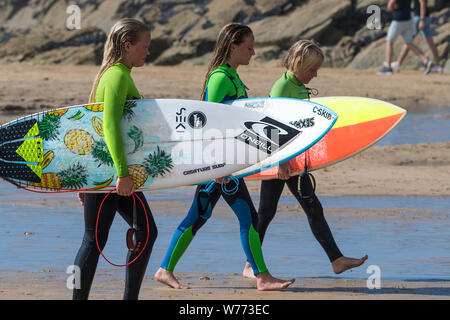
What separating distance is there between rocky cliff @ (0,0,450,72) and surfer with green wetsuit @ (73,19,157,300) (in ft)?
64.0

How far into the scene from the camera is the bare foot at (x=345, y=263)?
673 centimetres

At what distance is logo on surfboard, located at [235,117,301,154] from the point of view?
6.25 m

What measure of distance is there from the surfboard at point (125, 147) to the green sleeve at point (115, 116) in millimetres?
229

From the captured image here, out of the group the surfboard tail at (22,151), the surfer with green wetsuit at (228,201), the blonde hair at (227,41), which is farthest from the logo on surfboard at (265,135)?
the surfboard tail at (22,151)

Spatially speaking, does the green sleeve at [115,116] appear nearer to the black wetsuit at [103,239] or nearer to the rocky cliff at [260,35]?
the black wetsuit at [103,239]

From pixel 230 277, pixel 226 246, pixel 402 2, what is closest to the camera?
pixel 230 277

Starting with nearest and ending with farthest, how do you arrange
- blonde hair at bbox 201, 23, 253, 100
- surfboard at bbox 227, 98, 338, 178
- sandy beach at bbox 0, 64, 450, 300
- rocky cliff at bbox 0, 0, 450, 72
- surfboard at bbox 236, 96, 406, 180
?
sandy beach at bbox 0, 64, 450, 300 → blonde hair at bbox 201, 23, 253, 100 → surfboard at bbox 227, 98, 338, 178 → surfboard at bbox 236, 96, 406, 180 → rocky cliff at bbox 0, 0, 450, 72

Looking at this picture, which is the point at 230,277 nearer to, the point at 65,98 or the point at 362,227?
the point at 362,227

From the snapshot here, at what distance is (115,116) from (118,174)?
289 millimetres

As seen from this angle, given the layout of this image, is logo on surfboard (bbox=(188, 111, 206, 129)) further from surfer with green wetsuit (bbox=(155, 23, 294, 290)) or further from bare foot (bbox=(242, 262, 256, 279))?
bare foot (bbox=(242, 262, 256, 279))

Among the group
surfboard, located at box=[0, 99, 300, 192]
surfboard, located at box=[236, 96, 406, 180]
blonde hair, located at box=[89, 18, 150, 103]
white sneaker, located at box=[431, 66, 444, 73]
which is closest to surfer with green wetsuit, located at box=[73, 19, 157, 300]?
blonde hair, located at box=[89, 18, 150, 103]
